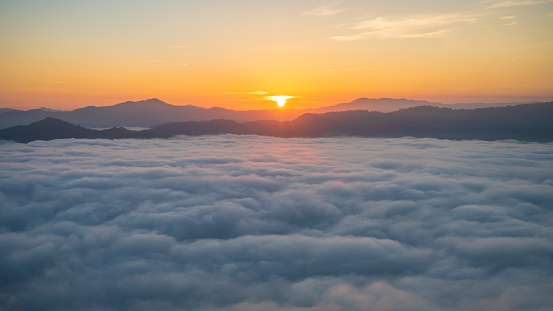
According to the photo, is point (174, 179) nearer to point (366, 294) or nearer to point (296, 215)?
point (296, 215)

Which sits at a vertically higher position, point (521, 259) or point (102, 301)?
point (521, 259)

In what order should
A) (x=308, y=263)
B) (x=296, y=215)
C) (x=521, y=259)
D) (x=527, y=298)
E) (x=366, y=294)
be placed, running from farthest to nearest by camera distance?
(x=296, y=215) < (x=308, y=263) < (x=521, y=259) < (x=366, y=294) < (x=527, y=298)

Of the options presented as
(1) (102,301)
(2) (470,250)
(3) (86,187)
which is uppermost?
(3) (86,187)

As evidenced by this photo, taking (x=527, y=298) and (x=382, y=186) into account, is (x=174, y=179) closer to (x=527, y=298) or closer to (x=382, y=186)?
(x=382, y=186)

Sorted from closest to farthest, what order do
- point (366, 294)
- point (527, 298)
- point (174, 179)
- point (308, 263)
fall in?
point (527, 298) < point (366, 294) < point (308, 263) < point (174, 179)

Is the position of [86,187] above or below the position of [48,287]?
above

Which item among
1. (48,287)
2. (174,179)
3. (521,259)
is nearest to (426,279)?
(521,259)

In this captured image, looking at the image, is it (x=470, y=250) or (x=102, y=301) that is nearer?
(x=102, y=301)

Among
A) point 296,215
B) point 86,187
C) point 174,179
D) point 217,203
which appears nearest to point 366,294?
point 296,215

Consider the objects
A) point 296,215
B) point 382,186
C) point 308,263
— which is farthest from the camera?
point 382,186
